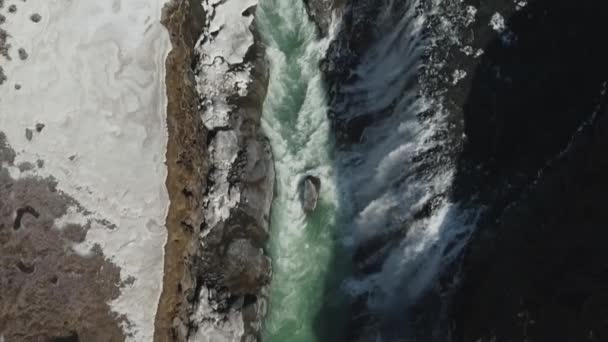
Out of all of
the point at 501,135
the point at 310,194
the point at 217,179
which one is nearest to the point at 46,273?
the point at 217,179

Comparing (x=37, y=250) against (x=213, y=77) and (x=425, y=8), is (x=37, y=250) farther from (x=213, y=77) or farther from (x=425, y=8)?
(x=425, y=8)

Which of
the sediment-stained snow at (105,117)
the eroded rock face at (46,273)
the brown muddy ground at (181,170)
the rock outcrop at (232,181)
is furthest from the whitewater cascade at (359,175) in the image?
the eroded rock face at (46,273)

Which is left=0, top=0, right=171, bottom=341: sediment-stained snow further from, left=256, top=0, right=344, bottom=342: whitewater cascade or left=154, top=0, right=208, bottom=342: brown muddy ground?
left=256, top=0, right=344, bottom=342: whitewater cascade

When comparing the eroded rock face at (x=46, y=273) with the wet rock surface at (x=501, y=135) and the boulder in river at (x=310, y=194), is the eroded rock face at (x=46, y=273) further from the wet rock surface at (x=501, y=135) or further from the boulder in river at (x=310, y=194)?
the wet rock surface at (x=501, y=135)

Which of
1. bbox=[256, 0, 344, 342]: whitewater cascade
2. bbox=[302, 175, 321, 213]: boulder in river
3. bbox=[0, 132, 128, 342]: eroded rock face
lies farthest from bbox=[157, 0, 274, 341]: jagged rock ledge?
bbox=[0, 132, 128, 342]: eroded rock face

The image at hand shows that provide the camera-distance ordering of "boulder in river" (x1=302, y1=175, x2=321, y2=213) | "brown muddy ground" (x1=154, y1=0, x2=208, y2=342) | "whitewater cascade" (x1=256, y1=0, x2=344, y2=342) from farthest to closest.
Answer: "boulder in river" (x1=302, y1=175, x2=321, y2=213)
"whitewater cascade" (x1=256, y1=0, x2=344, y2=342)
"brown muddy ground" (x1=154, y1=0, x2=208, y2=342)

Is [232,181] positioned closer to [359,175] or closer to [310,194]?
[310,194]
